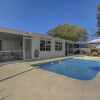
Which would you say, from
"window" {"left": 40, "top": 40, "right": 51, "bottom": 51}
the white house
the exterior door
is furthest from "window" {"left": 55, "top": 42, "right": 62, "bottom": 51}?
the exterior door

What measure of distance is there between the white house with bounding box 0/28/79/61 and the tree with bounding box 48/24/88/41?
16.7 meters

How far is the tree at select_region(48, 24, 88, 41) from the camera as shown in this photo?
37.9 metres

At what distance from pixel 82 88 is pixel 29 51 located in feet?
34.5

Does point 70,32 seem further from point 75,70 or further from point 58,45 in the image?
point 75,70

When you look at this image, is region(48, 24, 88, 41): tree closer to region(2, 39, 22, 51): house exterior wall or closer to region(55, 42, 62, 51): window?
region(55, 42, 62, 51): window

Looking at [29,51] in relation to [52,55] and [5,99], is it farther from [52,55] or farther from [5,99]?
[5,99]

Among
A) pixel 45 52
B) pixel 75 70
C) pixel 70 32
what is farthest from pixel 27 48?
pixel 70 32

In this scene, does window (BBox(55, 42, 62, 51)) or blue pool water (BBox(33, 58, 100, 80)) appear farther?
window (BBox(55, 42, 62, 51))

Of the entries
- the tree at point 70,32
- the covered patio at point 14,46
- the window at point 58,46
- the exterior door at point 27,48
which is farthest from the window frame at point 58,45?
the tree at point 70,32

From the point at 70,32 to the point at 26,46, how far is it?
2450cm

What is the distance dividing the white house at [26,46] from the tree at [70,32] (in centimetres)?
1673

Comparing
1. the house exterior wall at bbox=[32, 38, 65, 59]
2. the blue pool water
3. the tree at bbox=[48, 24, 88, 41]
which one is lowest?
the blue pool water

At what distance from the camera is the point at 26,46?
1530 centimetres

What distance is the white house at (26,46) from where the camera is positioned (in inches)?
570
